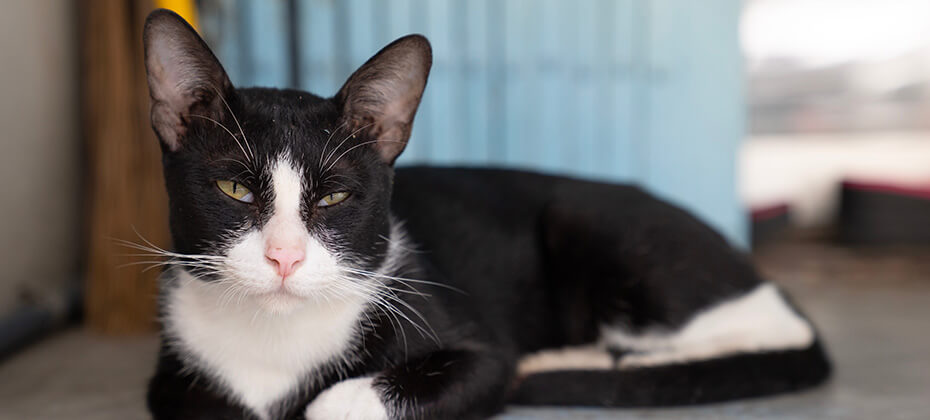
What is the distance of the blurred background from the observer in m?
1.80

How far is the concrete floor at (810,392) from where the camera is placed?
135 cm

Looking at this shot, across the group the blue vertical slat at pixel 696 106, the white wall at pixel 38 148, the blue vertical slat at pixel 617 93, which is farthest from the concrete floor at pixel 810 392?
the blue vertical slat at pixel 617 93

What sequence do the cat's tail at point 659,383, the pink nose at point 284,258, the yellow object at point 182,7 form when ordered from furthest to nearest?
1. the yellow object at point 182,7
2. the cat's tail at point 659,383
3. the pink nose at point 284,258

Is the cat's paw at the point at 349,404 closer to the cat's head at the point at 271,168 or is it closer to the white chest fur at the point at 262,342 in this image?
the white chest fur at the point at 262,342

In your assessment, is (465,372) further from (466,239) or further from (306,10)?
(306,10)

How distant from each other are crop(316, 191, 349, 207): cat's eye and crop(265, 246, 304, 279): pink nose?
104 millimetres

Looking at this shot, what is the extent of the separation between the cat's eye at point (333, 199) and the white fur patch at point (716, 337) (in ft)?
1.75

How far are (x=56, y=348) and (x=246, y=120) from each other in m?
1.12

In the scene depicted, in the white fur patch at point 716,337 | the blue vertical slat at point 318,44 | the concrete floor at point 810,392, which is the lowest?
the concrete floor at point 810,392

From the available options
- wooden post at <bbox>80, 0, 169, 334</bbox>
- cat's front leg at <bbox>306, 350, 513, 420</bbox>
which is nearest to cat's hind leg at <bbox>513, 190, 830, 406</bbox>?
cat's front leg at <bbox>306, 350, 513, 420</bbox>

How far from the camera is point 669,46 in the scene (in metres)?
2.43

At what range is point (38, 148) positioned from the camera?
1999mm

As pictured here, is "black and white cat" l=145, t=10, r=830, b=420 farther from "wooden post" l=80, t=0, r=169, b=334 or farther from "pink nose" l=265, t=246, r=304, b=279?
"wooden post" l=80, t=0, r=169, b=334

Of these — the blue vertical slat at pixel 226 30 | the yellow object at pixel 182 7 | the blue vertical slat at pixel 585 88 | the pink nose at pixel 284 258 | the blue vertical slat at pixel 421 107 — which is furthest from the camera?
the blue vertical slat at pixel 585 88
